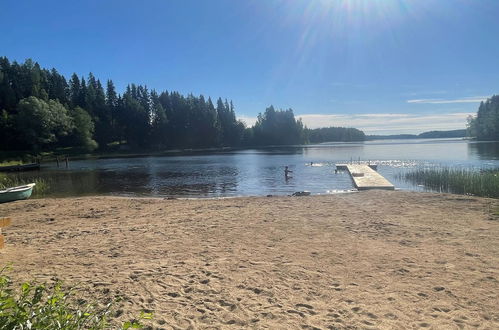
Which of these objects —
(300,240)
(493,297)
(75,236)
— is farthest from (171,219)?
(493,297)

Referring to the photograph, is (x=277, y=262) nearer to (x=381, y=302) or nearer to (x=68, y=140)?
(x=381, y=302)

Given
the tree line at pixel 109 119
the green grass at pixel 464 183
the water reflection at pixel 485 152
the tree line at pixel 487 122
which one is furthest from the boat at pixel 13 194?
the tree line at pixel 487 122

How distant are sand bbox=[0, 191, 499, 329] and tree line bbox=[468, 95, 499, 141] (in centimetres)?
10916

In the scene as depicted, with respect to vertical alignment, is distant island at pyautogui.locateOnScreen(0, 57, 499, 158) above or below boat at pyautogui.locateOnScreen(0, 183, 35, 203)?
above

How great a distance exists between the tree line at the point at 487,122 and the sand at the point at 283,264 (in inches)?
4298

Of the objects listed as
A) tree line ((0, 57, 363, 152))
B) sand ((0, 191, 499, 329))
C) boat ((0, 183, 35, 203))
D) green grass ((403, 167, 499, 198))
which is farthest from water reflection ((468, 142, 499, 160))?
tree line ((0, 57, 363, 152))

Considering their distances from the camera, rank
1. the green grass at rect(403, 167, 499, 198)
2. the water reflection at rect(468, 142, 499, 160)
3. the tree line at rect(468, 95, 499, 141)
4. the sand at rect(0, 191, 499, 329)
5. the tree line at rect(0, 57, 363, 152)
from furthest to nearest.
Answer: the tree line at rect(468, 95, 499, 141) → the tree line at rect(0, 57, 363, 152) → the water reflection at rect(468, 142, 499, 160) → the green grass at rect(403, 167, 499, 198) → the sand at rect(0, 191, 499, 329)

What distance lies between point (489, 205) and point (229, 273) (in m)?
10.5

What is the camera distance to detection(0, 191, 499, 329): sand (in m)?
4.26

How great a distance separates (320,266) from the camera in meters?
5.91

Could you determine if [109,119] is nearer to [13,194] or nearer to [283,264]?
[13,194]

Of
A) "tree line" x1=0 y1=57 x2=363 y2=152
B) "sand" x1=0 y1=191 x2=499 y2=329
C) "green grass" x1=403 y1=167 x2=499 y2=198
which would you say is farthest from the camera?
"tree line" x1=0 y1=57 x2=363 y2=152

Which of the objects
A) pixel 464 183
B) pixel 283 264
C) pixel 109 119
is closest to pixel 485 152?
pixel 464 183

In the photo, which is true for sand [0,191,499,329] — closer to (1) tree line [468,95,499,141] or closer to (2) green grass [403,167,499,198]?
(2) green grass [403,167,499,198]
